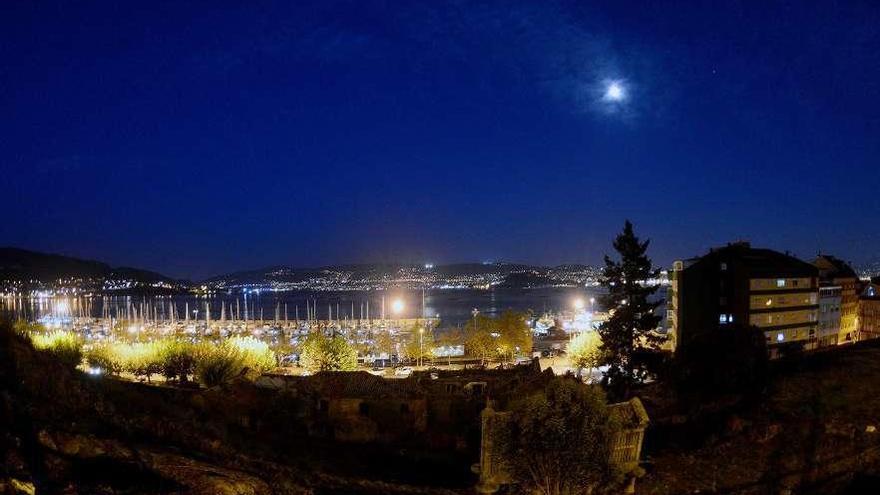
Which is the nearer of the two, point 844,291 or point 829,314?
point 829,314

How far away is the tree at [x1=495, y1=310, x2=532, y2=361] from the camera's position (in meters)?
54.1

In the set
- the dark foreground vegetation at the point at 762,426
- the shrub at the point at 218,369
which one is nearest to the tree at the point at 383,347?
the shrub at the point at 218,369

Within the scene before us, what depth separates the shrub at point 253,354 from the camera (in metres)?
36.2

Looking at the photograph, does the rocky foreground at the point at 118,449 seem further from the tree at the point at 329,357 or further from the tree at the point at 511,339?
the tree at the point at 511,339

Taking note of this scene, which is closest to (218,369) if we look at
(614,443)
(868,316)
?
(614,443)

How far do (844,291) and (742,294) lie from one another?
866 inches

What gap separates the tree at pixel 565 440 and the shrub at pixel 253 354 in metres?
27.7

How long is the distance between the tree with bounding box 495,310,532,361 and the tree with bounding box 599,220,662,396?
23108 mm

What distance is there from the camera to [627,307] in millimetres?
30625

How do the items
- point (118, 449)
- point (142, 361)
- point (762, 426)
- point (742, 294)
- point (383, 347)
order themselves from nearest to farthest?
point (118, 449) < point (762, 426) < point (142, 361) < point (742, 294) < point (383, 347)

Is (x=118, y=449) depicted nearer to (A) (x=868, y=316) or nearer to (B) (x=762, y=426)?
(B) (x=762, y=426)

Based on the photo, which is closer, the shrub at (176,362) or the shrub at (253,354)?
the shrub at (176,362)

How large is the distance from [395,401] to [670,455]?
963cm

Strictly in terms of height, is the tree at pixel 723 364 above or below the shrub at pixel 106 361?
above
